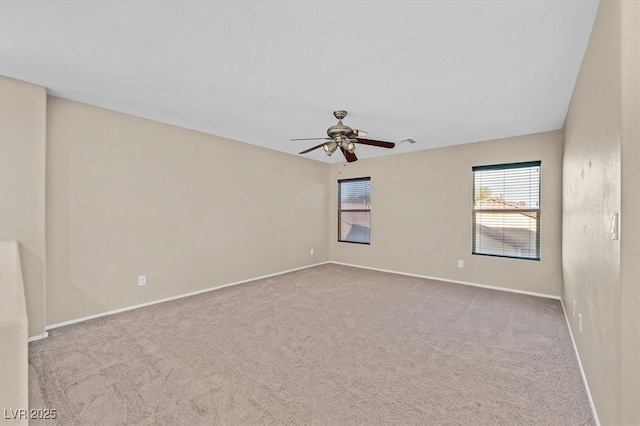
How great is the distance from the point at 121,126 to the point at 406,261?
16.3 ft

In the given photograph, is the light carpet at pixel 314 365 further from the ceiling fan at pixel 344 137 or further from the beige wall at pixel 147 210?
the ceiling fan at pixel 344 137

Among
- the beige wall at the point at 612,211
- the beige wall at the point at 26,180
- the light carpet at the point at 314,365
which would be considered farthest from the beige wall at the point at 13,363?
the beige wall at the point at 26,180

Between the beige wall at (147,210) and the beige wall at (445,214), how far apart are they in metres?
1.94

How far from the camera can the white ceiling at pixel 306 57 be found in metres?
1.73

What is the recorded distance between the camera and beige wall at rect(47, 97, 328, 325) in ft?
10.1

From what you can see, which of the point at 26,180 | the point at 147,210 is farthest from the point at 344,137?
the point at 26,180

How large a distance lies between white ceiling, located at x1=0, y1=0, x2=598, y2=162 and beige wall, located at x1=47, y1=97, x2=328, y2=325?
0.43m

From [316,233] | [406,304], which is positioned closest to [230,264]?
[316,233]

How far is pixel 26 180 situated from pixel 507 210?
601 centimetres

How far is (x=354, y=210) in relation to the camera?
21.0 ft

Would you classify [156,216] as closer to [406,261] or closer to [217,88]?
[217,88]

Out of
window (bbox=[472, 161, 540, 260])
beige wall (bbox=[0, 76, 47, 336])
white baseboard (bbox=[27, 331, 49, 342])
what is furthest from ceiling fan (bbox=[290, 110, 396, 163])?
white baseboard (bbox=[27, 331, 49, 342])

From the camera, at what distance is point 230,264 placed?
4.67 m

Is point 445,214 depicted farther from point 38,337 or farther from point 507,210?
point 38,337
